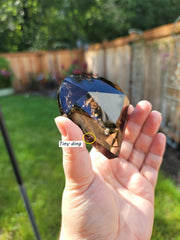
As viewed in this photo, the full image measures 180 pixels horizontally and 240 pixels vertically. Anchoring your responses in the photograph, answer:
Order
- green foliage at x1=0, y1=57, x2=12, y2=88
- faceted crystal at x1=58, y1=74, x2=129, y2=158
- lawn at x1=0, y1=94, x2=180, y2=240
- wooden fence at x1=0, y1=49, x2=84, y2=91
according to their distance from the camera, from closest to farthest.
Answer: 1. faceted crystal at x1=58, y1=74, x2=129, y2=158
2. wooden fence at x1=0, y1=49, x2=84, y2=91
3. lawn at x1=0, y1=94, x2=180, y2=240
4. green foliage at x1=0, y1=57, x2=12, y2=88

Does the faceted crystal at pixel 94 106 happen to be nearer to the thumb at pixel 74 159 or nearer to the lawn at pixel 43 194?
the thumb at pixel 74 159

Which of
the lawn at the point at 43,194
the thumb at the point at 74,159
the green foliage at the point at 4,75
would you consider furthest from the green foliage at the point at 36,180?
the green foliage at the point at 4,75

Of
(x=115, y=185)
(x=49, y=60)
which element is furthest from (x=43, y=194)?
(x=49, y=60)

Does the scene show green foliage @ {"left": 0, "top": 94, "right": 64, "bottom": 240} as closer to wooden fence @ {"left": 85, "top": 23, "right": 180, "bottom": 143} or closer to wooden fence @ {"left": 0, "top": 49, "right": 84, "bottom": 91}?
wooden fence @ {"left": 0, "top": 49, "right": 84, "bottom": 91}

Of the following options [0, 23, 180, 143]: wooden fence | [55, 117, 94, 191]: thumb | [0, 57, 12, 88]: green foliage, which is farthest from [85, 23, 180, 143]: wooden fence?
[0, 57, 12, 88]: green foliage

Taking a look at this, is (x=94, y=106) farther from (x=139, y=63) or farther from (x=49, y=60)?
(x=139, y=63)

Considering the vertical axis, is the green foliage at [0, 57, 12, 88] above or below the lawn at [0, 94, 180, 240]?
above
